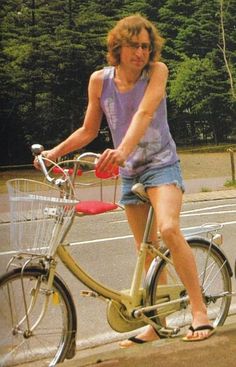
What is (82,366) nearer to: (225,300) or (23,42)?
(225,300)

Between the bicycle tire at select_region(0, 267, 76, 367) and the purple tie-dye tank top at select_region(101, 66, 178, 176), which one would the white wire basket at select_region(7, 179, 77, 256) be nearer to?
the bicycle tire at select_region(0, 267, 76, 367)

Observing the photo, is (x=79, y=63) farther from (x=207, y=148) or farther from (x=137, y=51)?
(x=207, y=148)

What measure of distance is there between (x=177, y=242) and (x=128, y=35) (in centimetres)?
63

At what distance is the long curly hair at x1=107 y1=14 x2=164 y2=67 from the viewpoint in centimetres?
196

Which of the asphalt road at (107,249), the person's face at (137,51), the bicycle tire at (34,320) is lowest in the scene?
the asphalt road at (107,249)

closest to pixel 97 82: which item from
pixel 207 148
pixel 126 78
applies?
pixel 126 78

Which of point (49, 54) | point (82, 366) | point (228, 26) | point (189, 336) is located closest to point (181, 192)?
point (189, 336)

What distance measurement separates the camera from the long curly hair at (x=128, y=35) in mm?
1963

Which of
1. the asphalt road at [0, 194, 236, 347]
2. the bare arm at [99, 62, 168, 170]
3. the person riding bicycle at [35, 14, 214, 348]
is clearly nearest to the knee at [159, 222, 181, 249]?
the person riding bicycle at [35, 14, 214, 348]

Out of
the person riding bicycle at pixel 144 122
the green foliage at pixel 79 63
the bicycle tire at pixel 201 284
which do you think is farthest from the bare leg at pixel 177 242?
the green foliage at pixel 79 63

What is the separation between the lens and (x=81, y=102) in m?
2.41

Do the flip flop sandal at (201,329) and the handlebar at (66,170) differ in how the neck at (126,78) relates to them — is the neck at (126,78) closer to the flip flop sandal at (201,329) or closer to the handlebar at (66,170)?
the handlebar at (66,170)

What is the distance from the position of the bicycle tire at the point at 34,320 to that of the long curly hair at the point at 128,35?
26.3 inches

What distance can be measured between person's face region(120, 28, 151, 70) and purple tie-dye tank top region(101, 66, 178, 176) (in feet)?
0.14
